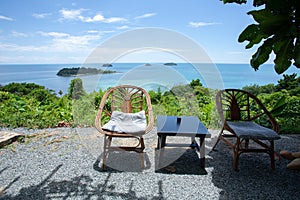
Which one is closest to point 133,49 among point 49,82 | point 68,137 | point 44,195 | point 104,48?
point 104,48

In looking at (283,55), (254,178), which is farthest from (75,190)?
(283,55)

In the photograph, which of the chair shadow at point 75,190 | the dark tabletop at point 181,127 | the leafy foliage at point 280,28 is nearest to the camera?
the leafy foliage at point 280,28

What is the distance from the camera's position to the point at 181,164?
2.44 meters

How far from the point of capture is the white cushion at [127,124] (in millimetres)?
2303

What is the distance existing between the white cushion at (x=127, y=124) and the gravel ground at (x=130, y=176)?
0.40m

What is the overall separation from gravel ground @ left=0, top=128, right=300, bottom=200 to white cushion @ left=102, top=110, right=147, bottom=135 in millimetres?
396

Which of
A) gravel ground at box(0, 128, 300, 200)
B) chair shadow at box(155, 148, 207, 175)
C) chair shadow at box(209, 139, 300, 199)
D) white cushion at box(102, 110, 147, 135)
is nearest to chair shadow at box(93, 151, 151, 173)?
gravel ground at box(0, 128, 300, 200)

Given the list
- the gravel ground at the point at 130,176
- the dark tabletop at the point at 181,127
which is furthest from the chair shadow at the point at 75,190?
the dark tabletop at the point at 181,127

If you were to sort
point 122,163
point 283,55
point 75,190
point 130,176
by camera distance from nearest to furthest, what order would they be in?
point 283,55
point 75,190
point 130,176
point 122,163

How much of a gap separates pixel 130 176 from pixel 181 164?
0.63 metres

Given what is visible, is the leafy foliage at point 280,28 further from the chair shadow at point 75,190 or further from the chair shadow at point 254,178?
the chair shadow at point 75,190

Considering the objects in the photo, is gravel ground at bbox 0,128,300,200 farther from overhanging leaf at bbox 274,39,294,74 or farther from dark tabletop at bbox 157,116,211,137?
overhanging leaf at bbox 274,39,294,74

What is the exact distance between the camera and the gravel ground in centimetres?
185

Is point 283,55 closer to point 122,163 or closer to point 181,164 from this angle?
point 181,164
